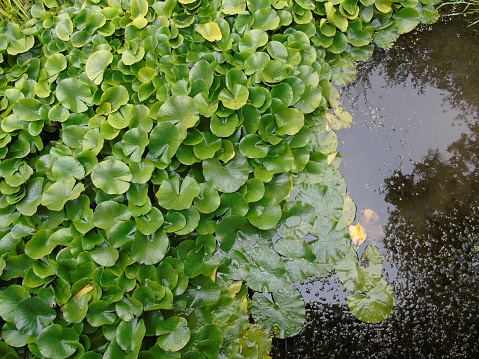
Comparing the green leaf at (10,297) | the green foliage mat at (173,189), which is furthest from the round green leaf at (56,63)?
the green leaf at (10,297)

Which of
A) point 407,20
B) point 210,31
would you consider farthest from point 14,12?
point 407,20

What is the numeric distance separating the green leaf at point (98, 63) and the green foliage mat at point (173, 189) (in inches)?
0.5

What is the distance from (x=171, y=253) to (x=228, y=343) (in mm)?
447

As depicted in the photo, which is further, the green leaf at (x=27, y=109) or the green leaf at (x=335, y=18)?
the green leaf at (x=335, y=18)

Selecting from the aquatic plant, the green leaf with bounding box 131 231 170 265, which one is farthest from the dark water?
the aquatic plant

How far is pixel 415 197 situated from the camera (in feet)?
5.92

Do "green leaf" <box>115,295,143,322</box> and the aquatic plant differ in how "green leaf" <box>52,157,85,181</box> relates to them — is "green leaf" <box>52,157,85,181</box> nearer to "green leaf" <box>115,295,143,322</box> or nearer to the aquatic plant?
"green leaf" <box>115,295,143,322</box>

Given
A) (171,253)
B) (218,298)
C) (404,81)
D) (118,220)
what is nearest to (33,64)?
(118,220)

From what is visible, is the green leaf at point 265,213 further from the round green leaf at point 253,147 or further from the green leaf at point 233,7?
the green leaf at point 233,7

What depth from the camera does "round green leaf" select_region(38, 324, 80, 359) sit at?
4.75 ft

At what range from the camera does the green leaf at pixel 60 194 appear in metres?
1.66

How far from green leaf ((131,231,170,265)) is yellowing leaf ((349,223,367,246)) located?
84 centimetres

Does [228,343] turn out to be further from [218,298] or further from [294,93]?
[294,93]

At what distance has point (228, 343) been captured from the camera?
156cm
